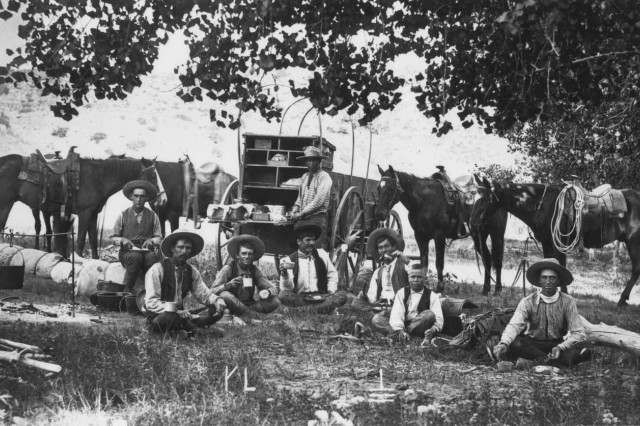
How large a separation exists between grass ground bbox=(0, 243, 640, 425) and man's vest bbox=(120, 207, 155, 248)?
1929 millimetres

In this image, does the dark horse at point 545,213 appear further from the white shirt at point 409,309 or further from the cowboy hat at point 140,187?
the cowboy hat at point 140,187

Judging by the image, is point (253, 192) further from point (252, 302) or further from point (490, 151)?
point (490, 151)

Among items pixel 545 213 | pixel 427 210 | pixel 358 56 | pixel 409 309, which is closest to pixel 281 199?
pixel 427 210

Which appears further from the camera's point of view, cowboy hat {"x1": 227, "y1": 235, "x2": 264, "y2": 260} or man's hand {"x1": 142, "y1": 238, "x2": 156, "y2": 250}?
man's hand {"x1": 142, "y1": 238, "x2": 156, "y2": 250}

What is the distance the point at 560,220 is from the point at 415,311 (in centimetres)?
488

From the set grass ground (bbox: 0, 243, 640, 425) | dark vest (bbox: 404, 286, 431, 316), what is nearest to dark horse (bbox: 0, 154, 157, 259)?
grass ground (bbox: 0, 243, 640, 425)

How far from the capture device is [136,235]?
9266 mm

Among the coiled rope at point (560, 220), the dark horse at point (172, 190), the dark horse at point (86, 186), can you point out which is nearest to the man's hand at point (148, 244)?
the dark horse at point (86, 186)

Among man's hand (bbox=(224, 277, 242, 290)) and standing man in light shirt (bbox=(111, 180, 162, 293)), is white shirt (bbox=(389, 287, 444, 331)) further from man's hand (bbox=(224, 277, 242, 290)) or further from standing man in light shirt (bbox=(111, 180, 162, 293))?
standing man in light shirt (bbox=(111, 180, 162, 293))

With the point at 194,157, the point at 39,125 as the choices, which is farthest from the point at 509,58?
the point at 39,125

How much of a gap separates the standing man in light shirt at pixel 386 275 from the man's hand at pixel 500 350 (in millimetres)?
2257

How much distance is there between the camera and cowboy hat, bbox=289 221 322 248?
32.5 ft

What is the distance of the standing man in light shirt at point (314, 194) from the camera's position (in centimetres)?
1009

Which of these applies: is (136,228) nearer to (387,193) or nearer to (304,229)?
(304,229)
